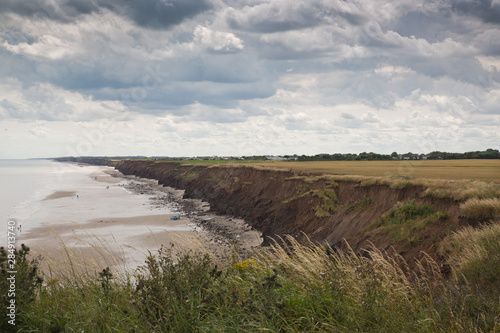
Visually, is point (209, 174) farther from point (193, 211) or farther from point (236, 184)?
point (193, 211)

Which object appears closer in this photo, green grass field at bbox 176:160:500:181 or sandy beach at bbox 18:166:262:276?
sandy beach at bbox 18:166:262:276

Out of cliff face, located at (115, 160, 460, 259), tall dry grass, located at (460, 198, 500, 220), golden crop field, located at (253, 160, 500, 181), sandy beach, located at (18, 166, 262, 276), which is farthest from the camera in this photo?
golden crop field, located at (253, 160, 500, 181)

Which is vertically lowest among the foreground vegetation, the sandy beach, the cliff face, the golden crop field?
the sandy beach

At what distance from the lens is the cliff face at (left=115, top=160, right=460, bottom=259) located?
Result: 17.8 metres

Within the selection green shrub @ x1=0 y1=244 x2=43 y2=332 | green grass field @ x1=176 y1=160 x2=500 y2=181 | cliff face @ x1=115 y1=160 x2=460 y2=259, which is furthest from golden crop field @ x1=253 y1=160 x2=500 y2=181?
green shrub @ x1=0 y1=244 x2=43 y2=332

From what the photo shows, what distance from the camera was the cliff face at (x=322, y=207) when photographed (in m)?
17.8

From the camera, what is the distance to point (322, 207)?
30422 mm

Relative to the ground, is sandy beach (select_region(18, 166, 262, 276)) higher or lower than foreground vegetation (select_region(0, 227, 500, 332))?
lower

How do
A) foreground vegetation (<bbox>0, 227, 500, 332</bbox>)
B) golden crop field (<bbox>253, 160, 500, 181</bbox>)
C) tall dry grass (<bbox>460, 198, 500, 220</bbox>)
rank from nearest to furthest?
foreground vegetation (<bbox>0, 227, 500, 332</bbox>)
tall dry grass (<bbox>460, 198, 500, 220</bbox>)
golden crop field (<bbox>253, 160, 500, 181</bbox>)

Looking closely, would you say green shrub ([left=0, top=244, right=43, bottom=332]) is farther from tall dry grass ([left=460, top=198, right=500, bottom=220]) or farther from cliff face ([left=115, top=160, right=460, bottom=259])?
tall dry grass ([left=460, top=198, right=500, bottom=220])

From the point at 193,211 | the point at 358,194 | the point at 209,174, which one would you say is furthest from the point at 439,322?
the point at 209,174

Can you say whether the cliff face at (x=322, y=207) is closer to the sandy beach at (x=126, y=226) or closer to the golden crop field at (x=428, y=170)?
the sandy beach at (x=126, y=226)

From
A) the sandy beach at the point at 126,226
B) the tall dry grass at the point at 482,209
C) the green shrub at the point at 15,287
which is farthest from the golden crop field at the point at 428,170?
the green shrub at the point at 15,287

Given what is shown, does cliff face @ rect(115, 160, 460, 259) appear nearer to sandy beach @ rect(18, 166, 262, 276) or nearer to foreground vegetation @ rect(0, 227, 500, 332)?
sandy beach @ rect(18, 166, 262, 276)
